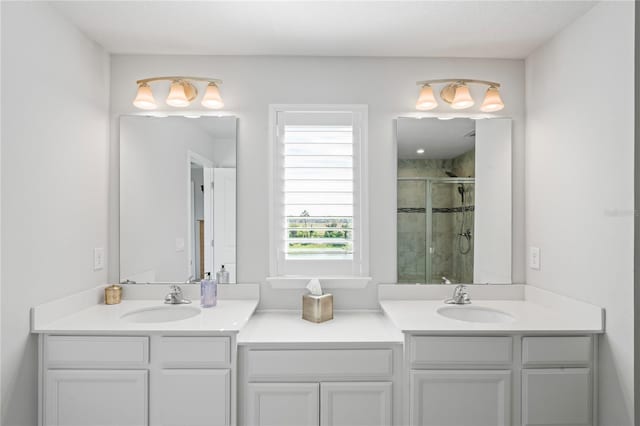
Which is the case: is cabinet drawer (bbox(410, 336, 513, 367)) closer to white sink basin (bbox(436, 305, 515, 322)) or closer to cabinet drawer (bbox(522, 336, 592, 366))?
cabinet drawer (bbox(522, 336, 592, 366))

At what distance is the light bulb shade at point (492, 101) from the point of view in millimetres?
2275

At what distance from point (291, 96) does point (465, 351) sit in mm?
1666

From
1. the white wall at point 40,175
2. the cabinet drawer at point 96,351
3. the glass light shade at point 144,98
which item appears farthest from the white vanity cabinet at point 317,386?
the glass light shade at point 144,98

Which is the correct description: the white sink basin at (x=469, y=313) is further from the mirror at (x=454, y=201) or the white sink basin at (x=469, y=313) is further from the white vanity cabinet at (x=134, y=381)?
the white vanity cabinet at (x=134, y=381)

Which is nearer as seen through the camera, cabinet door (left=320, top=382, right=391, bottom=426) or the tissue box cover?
cabinet door (left=320, top=382, right=391, bottom=426)

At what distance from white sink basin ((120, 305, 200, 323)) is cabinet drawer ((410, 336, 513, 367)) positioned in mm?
1218

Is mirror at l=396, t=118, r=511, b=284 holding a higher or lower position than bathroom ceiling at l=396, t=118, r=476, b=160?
lower

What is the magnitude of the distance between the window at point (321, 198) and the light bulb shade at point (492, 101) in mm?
735

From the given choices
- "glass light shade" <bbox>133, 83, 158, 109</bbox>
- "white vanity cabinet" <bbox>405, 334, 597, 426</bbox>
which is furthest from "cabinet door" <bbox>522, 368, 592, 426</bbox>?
"glass light shade" <bbox>133, 83, 158, 109</bbox>

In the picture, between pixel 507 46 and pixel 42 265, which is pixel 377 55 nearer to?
pixel 507 46

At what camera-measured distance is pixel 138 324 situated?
76.0 inches

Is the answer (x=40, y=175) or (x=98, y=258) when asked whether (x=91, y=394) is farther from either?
(x=40, y=175)

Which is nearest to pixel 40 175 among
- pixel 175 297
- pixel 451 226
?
pixel 175 297

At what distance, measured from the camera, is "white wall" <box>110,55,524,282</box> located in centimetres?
239
